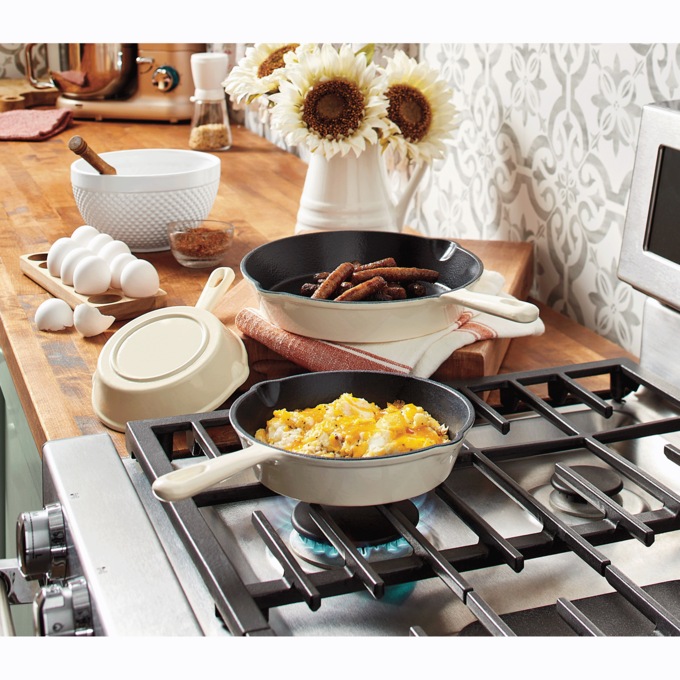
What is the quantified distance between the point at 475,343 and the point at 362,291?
5.2 inches

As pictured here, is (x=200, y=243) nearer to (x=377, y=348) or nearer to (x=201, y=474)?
(x=377, y=348)

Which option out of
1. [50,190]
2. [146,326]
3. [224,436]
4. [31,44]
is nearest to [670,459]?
[224,436]

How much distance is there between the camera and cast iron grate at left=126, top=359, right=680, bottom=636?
555mm

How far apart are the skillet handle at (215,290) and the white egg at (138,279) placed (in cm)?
14

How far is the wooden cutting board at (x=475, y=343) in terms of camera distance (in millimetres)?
943

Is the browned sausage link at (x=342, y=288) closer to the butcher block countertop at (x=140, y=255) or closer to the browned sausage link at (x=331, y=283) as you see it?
the browned sausage link at (x=331, y=283)

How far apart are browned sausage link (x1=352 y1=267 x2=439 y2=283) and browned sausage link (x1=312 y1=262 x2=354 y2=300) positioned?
10mm

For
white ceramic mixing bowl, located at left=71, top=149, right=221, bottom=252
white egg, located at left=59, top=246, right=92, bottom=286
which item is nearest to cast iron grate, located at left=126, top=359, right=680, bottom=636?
white egg, located at left=59, top=246, right=92, bottom=286

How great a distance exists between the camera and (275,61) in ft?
4.40

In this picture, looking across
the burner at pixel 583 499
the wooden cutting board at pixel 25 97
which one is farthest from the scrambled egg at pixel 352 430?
the wooden cutting board at pixel 25 97

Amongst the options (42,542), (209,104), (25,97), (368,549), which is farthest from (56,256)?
(25,97)

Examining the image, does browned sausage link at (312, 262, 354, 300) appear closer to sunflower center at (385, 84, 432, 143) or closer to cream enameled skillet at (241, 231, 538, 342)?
cream enameled skillet at (241, 231, 538, 342)

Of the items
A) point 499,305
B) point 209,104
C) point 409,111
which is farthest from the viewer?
point 209,104

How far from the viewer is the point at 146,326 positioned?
37.4 inches
